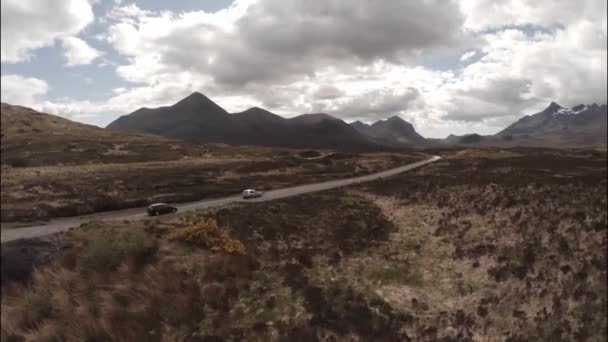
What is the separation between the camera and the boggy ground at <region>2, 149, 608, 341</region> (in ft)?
41.5

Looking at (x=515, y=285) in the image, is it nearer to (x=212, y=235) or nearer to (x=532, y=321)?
(x=532, y=321)

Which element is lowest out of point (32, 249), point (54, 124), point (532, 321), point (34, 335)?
point (532, 321)

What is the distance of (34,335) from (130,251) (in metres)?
6.40

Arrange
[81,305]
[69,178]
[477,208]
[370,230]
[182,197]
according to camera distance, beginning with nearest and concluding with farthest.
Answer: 1. [81,305]
2. [370,230]
3. [477,208]
4. [182,197]
5. [69,178]

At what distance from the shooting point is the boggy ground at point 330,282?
12.6 m

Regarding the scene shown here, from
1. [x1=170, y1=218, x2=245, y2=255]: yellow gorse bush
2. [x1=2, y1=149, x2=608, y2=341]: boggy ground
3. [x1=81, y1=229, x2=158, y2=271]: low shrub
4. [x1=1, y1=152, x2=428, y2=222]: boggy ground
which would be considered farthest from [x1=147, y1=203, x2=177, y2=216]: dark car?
[x1=81, y1=229, x2=158, y2=271]: low shrub

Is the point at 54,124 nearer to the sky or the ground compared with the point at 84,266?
nearer to the sky

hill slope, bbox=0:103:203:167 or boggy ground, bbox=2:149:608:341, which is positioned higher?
hill slope, bbox=0:103:203:167

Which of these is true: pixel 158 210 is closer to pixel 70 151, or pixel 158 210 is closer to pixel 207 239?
pixel 207 239

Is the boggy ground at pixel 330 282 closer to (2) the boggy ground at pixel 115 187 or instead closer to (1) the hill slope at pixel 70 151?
(2) the boggy ground at pixel 115 187

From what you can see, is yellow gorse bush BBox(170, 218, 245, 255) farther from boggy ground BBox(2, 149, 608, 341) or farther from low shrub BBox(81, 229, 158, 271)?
low shrub BBox(81, 229, 158, 271)

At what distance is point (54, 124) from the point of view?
643ft

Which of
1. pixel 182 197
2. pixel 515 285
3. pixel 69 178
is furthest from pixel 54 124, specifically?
pixel 515 285

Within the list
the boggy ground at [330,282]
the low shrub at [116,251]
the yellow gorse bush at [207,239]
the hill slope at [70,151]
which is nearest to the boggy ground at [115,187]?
the boggy ground at [330,282]
